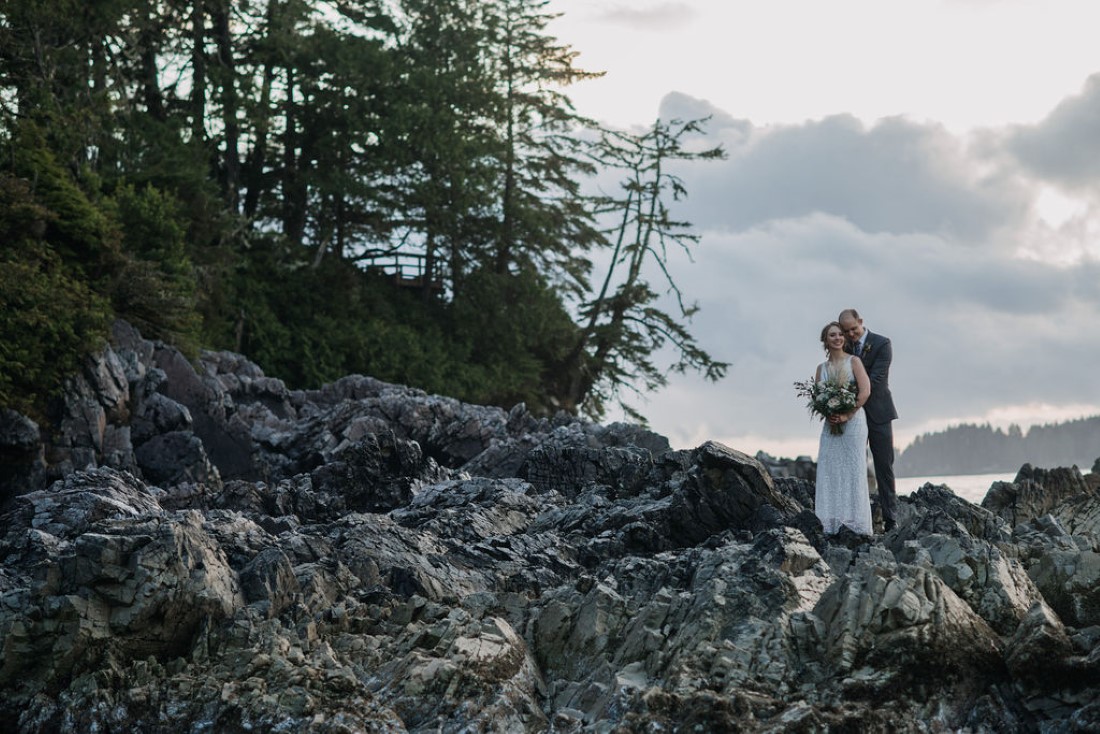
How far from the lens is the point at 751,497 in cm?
Answer: 1218

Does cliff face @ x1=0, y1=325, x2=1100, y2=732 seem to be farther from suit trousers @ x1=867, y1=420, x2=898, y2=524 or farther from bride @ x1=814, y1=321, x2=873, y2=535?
suit trousers @ x1=867, y1=420, x2=898, y2=524

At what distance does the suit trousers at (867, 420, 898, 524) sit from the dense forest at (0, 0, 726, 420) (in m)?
15.0

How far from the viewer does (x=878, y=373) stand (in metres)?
12.6

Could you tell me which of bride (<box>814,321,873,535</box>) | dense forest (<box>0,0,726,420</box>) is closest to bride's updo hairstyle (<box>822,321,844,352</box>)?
bride (<box>814,321,873,535</box>)

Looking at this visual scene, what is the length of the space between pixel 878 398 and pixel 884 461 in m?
0.76

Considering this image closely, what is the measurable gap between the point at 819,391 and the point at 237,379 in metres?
15.6

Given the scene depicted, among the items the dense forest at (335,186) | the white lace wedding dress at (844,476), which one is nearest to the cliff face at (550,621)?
the white lace wedding dress at (844,476)

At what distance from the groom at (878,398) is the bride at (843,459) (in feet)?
1.25

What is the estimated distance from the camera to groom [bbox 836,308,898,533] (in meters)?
12.7

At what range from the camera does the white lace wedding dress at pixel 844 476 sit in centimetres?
1202

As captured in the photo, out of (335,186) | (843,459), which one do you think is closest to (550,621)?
(843,459)

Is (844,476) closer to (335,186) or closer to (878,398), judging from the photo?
(878,398)

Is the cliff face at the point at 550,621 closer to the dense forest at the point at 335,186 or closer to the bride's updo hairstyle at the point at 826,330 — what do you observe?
the bride's updo hairstyle at the point at 826,330

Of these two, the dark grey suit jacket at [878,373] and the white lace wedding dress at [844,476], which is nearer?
the white lace wedding dress at [844,476]
